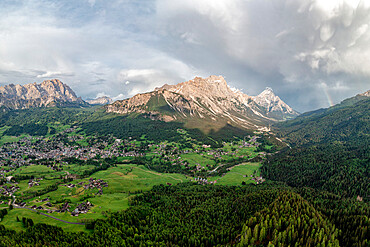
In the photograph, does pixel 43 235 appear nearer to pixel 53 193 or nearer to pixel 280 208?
pixel 53 193

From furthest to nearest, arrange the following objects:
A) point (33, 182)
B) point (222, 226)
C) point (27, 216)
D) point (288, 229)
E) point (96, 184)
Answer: point (96, 184)
point (33, 182)
point (222, 226)
point (27, 216)
point (288, 229)

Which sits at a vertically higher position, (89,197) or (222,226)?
(89,197)

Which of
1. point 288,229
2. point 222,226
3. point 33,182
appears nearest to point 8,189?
point 33,182

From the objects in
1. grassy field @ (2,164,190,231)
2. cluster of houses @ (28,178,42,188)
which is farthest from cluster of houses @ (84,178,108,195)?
cluster of houses @ (28,178,42,188)

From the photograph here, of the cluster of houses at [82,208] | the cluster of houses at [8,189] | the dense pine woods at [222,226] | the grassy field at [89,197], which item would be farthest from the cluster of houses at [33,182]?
the dense pine woods at [222,226]

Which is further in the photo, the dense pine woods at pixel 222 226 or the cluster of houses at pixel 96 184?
the cluster of houses at pixel 96 184

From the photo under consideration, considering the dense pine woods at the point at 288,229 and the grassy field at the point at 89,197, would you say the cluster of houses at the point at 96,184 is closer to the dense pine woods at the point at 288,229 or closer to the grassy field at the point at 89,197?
the grassy field at the point at 89,197

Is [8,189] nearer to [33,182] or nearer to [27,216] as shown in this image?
[33,182]

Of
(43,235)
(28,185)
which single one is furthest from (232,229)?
(28,185)

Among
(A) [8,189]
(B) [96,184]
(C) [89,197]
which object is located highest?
(A) [8,189]

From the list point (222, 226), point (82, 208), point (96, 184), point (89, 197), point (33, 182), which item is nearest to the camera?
point (222, 226)

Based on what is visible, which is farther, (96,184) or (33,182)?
(96,184)
